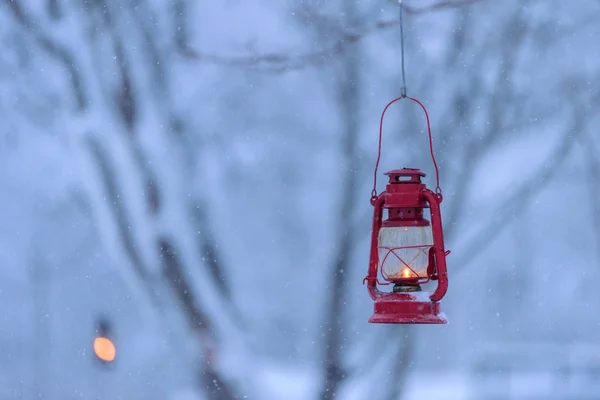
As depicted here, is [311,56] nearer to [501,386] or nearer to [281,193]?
[281,193]

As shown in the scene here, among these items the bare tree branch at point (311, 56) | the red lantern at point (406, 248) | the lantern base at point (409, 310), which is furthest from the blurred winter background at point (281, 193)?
the lantern base at point (409, 310)

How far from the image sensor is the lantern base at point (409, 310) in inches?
83.4

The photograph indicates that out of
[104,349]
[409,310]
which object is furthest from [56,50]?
[409,310]

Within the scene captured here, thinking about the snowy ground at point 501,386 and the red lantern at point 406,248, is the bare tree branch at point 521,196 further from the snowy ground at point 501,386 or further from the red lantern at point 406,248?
the red lantern at point 406,248

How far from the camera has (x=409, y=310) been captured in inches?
84.0

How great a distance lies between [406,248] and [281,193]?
53.5 inches

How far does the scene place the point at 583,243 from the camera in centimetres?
341

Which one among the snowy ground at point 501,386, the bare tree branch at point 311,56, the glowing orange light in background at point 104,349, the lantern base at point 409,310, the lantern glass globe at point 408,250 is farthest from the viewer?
Answer: the glowing orange light in background at point 104,349

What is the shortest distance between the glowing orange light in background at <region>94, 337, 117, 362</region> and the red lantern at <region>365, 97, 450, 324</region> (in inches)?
67.9

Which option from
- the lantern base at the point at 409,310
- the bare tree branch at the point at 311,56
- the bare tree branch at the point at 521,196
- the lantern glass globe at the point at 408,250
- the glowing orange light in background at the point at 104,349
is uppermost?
the bare tree branch at the point at 311,56

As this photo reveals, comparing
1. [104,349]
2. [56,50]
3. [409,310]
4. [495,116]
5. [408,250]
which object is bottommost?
[409,310]

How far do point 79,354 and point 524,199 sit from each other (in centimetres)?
194

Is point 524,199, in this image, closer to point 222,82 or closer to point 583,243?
point 583,243

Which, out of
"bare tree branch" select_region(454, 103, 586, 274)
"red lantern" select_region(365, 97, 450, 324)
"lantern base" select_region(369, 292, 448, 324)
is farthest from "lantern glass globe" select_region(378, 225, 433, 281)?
"bare tree branch" select_region(454, 103, 586, 274)
